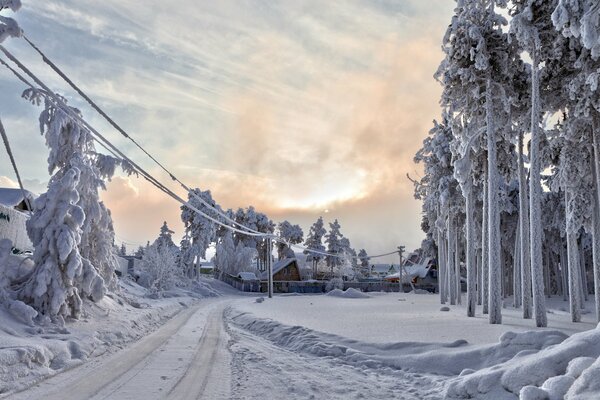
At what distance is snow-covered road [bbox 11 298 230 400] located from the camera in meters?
9.02

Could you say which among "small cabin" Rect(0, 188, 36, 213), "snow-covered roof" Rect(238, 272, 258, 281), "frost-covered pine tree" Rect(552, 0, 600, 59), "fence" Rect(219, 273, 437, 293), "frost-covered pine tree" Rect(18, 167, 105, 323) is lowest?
"fence" Rect(219, 273, 437, 293)

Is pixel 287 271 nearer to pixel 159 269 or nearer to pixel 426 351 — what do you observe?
pixel 159 269

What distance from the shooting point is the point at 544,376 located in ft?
27.3

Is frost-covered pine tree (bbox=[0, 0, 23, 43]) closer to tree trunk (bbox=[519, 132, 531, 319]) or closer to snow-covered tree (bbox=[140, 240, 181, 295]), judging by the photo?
tree trunk (bbox=[519, 132, 531, 319])

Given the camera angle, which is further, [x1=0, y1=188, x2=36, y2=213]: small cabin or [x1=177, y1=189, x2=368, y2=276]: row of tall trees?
[x1=177, y1=189, x2=368, y2=276]: row of tall trees

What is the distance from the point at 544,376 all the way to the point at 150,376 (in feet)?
26.6

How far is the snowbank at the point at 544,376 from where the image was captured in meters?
7.24

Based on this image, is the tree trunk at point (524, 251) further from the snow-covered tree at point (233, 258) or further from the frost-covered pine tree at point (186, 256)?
the snow-covered tree at point (233, 258)

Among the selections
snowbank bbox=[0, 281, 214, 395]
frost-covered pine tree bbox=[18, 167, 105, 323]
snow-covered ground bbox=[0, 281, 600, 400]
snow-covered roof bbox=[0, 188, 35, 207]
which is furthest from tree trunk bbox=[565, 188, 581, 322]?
snow-covered roof bbox=[0, 188, 35, 207]

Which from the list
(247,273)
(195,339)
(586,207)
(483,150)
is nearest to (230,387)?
(195,339)

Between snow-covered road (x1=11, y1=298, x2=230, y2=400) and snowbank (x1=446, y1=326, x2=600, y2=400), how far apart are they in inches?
185

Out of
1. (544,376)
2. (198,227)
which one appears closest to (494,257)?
(544,376)

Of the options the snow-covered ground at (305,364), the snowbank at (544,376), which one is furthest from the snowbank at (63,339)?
the snowbank at (544,376)

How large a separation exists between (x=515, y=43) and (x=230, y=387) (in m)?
20.8
